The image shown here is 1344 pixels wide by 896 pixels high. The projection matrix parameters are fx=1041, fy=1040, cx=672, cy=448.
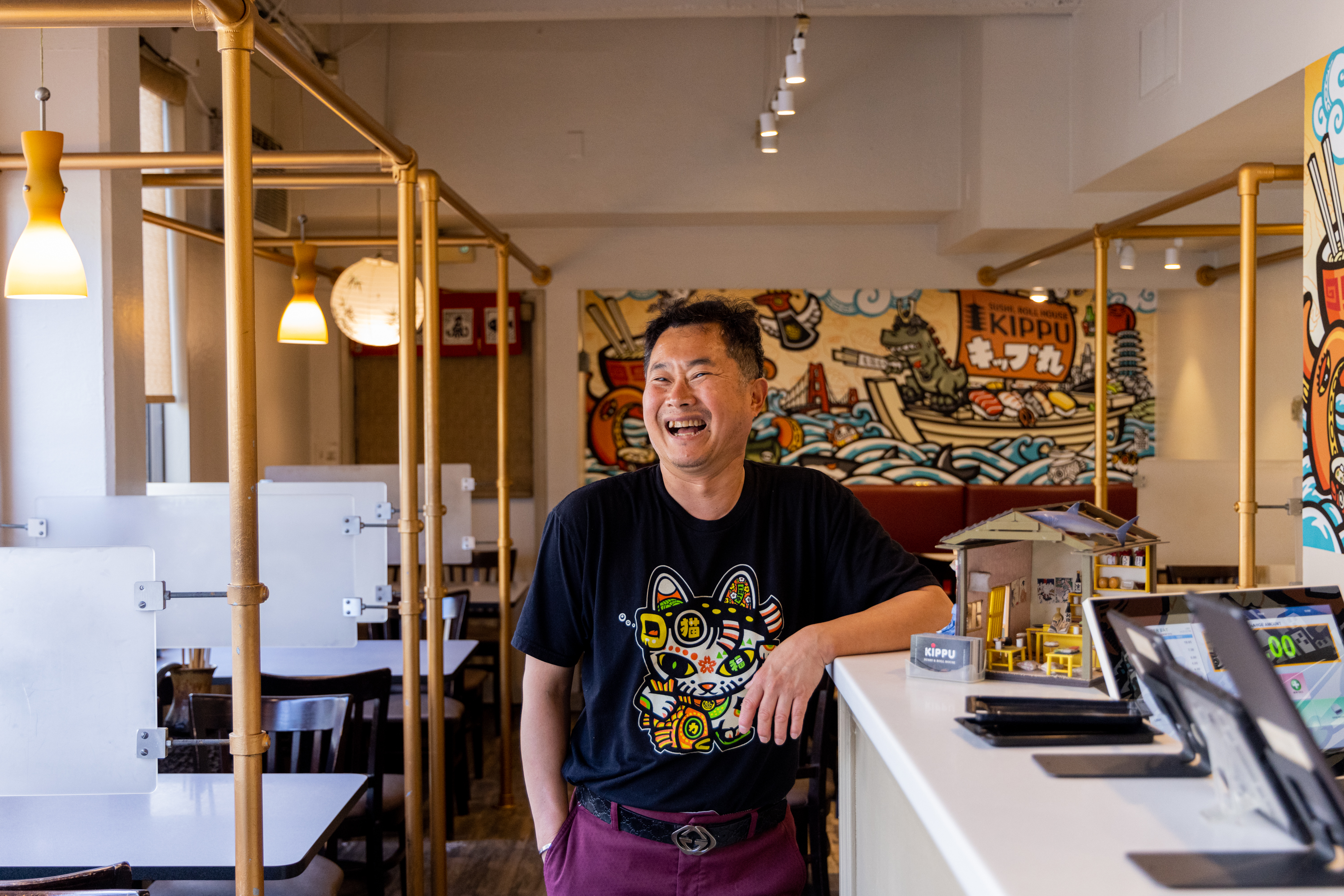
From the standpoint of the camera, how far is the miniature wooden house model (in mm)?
1650

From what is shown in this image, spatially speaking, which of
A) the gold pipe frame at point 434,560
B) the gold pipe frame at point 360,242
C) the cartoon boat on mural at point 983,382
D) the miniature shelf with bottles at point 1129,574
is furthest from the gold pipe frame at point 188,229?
the cartoon boat on mural at point 983,382

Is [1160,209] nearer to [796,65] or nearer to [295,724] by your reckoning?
[796,65]

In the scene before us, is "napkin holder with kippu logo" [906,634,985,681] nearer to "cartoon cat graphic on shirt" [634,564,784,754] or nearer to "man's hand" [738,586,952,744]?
"man's hand" [738,586,952,744]

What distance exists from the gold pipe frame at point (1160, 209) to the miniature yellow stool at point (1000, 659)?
2106mm

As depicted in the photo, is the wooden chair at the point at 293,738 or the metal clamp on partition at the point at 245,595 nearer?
the metal clamp on partition at the point at 245,595

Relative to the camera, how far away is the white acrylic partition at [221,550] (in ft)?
10.3

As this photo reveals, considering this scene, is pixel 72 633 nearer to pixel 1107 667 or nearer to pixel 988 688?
pixel 988 688

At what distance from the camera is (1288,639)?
1328mm

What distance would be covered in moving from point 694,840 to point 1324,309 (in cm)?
221

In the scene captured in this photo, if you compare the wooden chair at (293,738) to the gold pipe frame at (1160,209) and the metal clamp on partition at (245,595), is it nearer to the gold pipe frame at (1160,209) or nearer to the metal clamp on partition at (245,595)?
the metal clamp on partition at (245,595)

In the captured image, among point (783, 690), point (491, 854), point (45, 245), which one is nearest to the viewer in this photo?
point (783, 690)

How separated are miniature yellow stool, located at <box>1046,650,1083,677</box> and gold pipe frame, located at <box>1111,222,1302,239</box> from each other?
3.10m

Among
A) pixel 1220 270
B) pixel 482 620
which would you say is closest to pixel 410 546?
pixel 482 620

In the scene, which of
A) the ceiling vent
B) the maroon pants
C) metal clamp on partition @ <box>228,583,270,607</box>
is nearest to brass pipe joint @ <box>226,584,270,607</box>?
metal clamp on partition @ <box>228,583,270,607</box>
